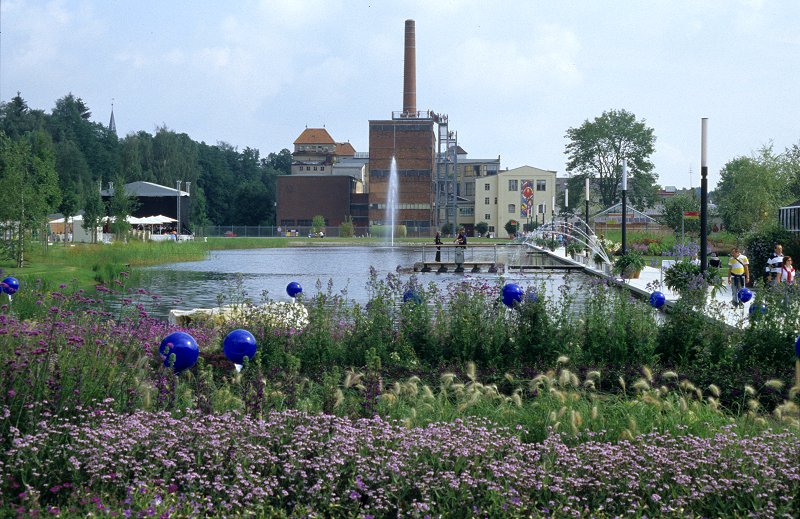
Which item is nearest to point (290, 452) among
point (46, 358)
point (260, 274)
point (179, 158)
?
point (46, 358)

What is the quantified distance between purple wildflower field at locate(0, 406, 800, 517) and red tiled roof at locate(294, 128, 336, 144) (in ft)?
459

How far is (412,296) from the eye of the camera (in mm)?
10258

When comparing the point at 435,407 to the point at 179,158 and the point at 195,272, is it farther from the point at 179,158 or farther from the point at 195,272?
the point at 179,158

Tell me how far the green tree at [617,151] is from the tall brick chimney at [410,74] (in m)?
19.3

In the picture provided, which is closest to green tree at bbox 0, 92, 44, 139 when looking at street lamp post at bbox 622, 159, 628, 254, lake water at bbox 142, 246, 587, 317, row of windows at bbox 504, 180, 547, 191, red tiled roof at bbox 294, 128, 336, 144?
red tiled roof at bbox 294, 128, 336, 144

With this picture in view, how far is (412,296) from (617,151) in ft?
289

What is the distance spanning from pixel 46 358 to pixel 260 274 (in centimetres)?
2898

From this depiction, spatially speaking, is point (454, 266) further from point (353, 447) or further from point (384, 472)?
point (384, 472)

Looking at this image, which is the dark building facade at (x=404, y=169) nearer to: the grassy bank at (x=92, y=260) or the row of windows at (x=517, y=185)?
the row of windows at (x=517, y=185)

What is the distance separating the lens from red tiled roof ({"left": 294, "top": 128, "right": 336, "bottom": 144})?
143 m

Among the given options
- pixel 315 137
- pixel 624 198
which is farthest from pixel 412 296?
→ pixel 315 137

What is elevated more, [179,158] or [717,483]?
[179,158]

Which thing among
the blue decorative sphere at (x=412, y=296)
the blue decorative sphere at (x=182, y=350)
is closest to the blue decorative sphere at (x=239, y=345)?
the blue decorative sphere at (x=182, y=350)

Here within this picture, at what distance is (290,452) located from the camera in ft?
15.6
